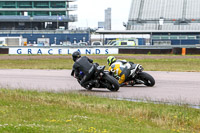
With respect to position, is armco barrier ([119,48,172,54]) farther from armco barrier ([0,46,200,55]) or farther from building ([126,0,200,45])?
building ([126,0,200,45])

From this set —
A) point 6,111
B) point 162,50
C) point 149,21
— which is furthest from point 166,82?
point 149,21

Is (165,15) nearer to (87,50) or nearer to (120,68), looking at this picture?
(87,50)

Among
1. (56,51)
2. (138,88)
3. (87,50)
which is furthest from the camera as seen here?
(56,51)

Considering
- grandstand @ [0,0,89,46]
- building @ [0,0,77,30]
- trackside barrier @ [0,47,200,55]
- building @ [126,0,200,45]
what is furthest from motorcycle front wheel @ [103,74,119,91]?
building @ [0,0,77,30]

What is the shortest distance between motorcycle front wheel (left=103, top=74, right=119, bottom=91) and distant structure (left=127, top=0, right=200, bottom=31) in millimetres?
66020

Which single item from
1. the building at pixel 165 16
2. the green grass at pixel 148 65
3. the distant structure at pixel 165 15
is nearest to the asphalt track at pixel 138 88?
the green grass at pixel 148 65

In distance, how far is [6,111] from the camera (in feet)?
31.3

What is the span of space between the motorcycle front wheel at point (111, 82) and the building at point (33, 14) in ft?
300

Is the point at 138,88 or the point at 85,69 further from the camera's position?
the point at 138,88

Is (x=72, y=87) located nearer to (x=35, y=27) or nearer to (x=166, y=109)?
(x=166, y=109)

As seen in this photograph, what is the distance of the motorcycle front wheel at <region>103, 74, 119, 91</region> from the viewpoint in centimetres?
1370

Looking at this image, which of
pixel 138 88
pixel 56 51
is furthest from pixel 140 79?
pixel 56 51

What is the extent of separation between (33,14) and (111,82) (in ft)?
315

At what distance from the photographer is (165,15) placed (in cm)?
8075
